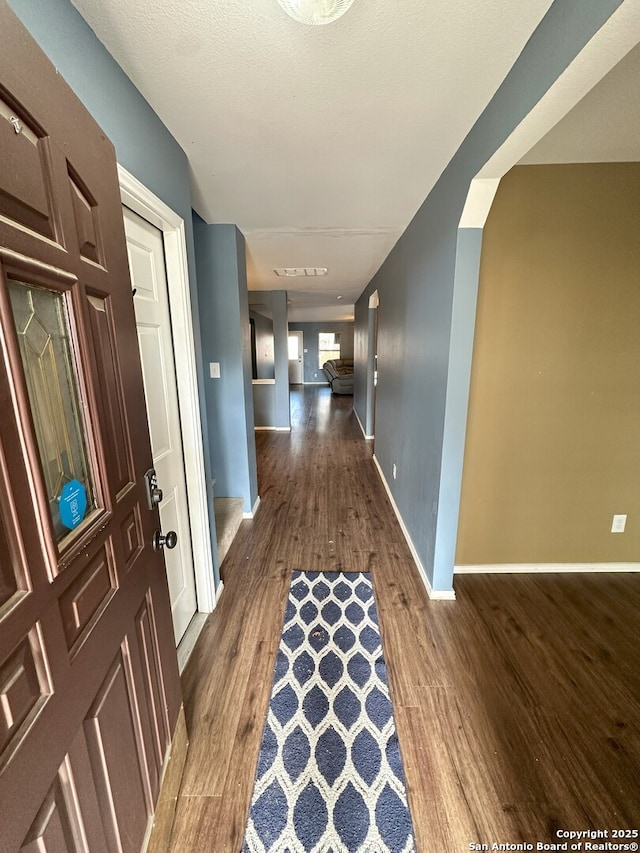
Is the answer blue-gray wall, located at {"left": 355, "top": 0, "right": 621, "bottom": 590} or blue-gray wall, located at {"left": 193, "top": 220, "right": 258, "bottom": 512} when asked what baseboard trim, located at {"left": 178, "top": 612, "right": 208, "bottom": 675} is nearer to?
blue-gray wall, located at {"left": 193, "top": 220, "right": 258, "bottom": 512}

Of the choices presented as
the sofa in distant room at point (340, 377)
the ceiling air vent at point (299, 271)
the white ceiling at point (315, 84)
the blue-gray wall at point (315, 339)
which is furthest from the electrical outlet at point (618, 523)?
the blue-gray wall at point (315, 339)

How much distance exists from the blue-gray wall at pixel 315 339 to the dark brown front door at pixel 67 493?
11.1m

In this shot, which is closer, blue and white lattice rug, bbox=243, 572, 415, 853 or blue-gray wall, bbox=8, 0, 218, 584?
blue-gray wall, bbox=8, 0, 218, 584

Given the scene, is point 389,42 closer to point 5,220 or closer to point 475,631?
point 5,220

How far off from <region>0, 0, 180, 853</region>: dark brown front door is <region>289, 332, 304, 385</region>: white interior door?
10.9 meters

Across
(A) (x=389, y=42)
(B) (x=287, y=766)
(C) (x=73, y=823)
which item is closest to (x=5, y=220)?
(C) (x=73, y=823)

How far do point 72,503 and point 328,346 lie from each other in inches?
472

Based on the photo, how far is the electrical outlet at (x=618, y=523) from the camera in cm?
219

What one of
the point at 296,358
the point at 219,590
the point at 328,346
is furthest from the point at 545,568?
the point at 328,346

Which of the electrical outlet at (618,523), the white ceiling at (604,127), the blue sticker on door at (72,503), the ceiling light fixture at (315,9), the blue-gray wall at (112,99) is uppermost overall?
the white ceiling at (604,127)

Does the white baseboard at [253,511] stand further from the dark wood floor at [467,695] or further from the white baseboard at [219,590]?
the white baseboard at [219,590]

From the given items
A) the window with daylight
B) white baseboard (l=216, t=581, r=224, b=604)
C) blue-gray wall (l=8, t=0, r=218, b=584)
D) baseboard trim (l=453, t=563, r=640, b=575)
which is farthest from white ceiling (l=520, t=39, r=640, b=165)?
the window with daylight

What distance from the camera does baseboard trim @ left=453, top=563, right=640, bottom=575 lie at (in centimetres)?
226

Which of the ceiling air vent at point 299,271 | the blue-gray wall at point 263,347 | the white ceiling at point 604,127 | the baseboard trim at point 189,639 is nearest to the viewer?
A: the white ceiling at point 604,127
